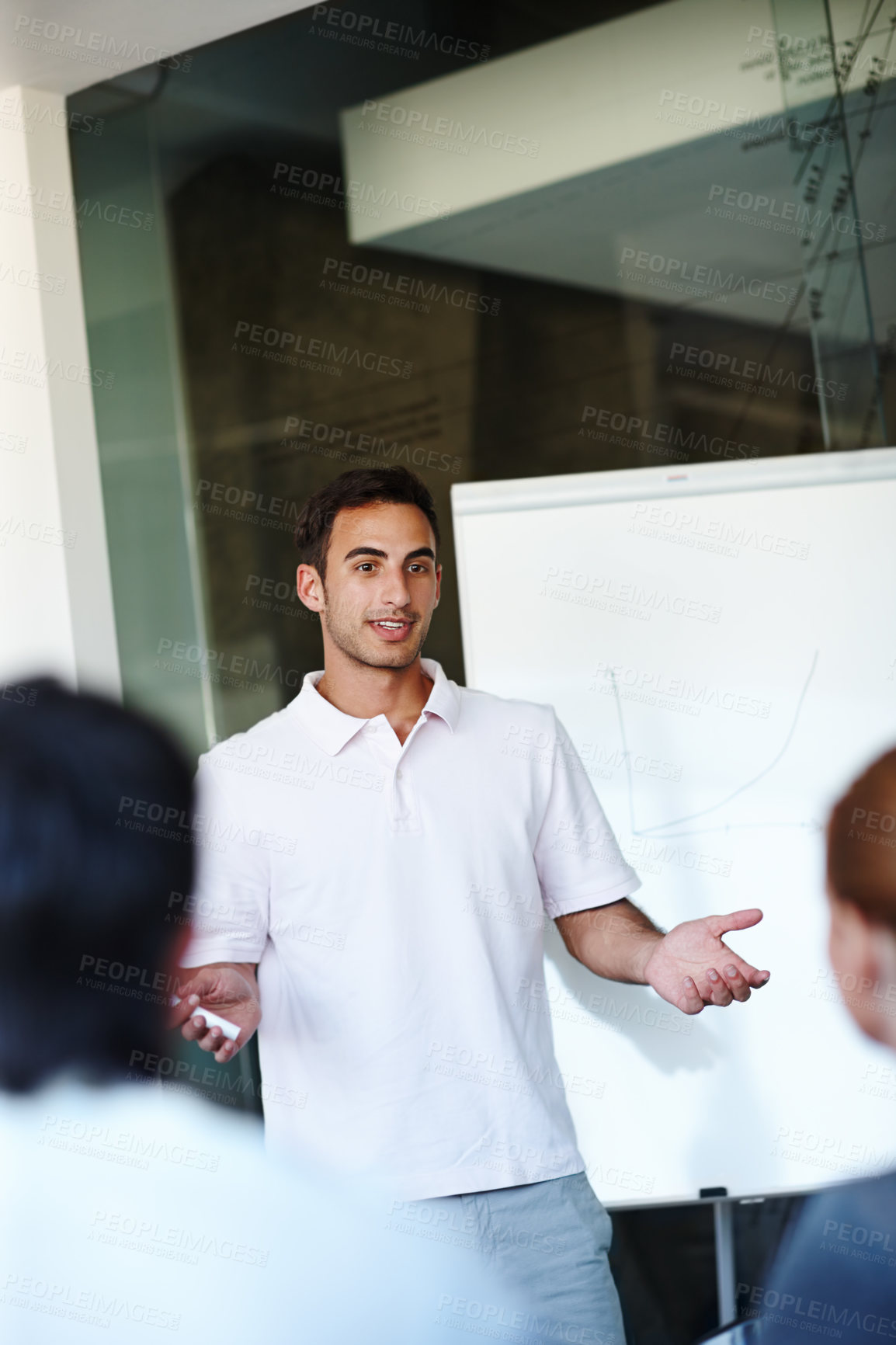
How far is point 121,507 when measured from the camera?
3.05 m

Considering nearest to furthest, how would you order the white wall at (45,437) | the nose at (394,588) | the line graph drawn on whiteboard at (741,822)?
the nose at (394,588) < the line graph drawn on whiteboard at (741,822) < the white wall at (45,437)

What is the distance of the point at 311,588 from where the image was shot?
231 cm

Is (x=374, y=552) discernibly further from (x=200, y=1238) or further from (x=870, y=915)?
(x=200, y=1238)

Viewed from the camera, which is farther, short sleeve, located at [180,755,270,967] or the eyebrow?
the eyebrow

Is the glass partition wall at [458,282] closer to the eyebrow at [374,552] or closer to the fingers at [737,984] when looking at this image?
the eyebrow at [374,552]

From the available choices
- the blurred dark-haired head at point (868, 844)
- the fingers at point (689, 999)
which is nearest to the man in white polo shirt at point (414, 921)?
the fingers at point (689, 999)

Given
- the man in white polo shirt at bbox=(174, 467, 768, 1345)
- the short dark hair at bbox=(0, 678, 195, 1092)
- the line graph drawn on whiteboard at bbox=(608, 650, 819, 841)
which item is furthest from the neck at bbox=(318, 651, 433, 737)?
the short dark hair at bbox=(0, 678, 195, 1092)

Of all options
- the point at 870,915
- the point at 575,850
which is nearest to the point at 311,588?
the point at 575,850

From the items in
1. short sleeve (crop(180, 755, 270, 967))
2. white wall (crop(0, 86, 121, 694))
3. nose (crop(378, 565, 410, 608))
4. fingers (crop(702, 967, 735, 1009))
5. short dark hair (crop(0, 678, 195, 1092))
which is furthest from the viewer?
white wall (crop(0, 86, 121, 694))

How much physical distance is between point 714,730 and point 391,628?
68cm

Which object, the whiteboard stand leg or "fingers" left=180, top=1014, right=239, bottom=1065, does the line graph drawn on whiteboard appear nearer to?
the whiteboard stand leg

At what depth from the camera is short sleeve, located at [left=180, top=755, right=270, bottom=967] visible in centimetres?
207

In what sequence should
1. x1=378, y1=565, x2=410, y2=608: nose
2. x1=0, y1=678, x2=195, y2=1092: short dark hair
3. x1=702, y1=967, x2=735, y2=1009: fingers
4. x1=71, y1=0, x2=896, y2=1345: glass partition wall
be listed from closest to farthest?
x1=0, y1=678, x2=195, y2=1092: short dark hair
x1=702, y1=967, x2=735, y2=1009: fingers
x1=378, y1=565, x2=410, y2=608: nose
x1=71, y1=0, x2=896, y2=1345: glass partition wall

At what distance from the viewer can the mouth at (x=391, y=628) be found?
2.21 meters
